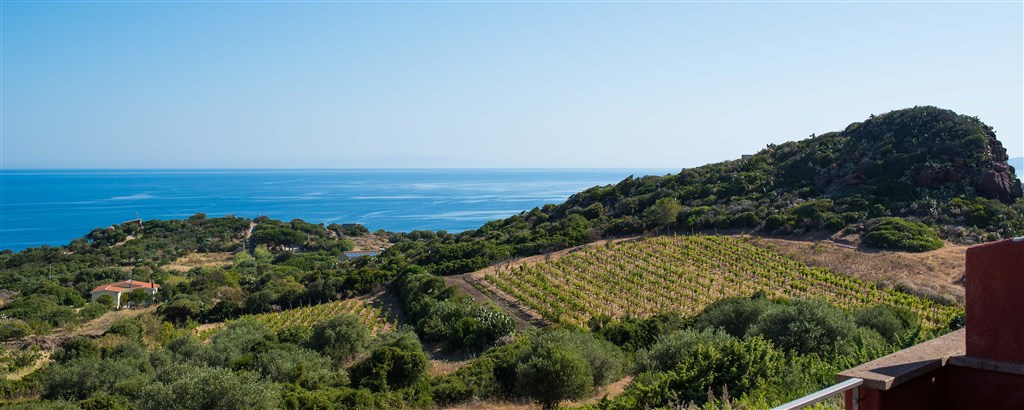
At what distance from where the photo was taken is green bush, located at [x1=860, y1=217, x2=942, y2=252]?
2577 cm

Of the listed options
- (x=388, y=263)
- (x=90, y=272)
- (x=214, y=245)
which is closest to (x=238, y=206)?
(x=214, y=245)

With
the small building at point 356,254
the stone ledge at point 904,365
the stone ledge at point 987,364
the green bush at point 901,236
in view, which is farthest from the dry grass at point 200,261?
the stone ledge at point 987,364

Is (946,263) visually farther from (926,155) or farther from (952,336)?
(952,336)

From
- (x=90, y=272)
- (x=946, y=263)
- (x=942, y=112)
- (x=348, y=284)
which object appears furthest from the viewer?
(x=90, y=272)

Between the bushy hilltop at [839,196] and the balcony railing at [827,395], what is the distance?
26.4 m

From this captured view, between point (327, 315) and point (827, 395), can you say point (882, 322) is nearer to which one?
point (827, 395)

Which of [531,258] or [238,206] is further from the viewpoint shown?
[238,206]

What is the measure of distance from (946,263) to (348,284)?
2492cm

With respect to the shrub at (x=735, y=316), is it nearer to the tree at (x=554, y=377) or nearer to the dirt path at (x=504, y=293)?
the tree at (x=554, y=377)

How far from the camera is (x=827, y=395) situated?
3223mm

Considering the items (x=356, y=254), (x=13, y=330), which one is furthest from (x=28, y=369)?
(x=356, y=254)

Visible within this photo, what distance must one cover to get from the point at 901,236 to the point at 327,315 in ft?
76.1

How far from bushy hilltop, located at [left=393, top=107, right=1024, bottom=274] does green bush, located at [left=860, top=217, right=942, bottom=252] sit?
0.35 m

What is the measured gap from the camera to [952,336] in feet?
16.1
